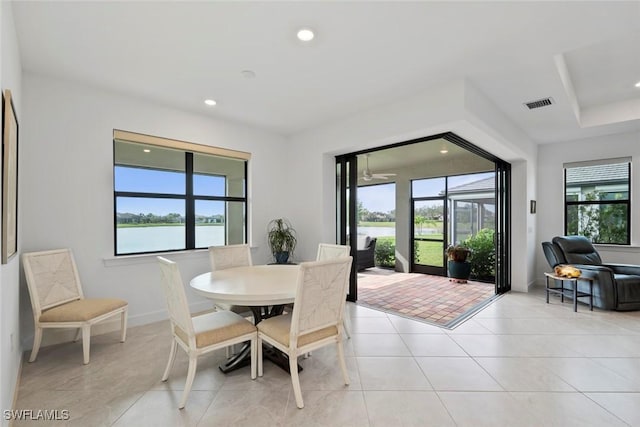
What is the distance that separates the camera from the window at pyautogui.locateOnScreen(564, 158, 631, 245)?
478 cm

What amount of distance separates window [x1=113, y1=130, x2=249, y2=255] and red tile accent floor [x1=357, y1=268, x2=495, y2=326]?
7.78ft

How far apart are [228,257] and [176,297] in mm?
1345

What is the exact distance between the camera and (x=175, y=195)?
3.83 meters

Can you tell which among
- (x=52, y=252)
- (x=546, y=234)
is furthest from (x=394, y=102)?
(x=546, y=234)

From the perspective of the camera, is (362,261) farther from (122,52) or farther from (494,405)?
(122,52)

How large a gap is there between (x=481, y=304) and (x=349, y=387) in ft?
9.68

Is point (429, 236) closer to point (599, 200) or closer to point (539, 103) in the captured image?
point (599, 200)

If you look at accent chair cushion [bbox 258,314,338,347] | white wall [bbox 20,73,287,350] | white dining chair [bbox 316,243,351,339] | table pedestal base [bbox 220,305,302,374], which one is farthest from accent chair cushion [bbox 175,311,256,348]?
white wall [bbox 20,73,287,350]

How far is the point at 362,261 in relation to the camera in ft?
22.9

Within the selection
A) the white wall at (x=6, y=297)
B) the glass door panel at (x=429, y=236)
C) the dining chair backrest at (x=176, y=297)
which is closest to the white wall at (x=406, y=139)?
the glass door panel at (x=429, y=236)

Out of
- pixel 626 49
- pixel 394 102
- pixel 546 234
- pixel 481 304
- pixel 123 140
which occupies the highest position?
pixel 626 49

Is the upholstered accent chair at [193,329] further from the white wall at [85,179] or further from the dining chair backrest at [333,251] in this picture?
the white wall at [85,179]

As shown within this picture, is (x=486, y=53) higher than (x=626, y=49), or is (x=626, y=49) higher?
(x=626, y=49)

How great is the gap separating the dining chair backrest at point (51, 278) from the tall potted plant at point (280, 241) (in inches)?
91.2
